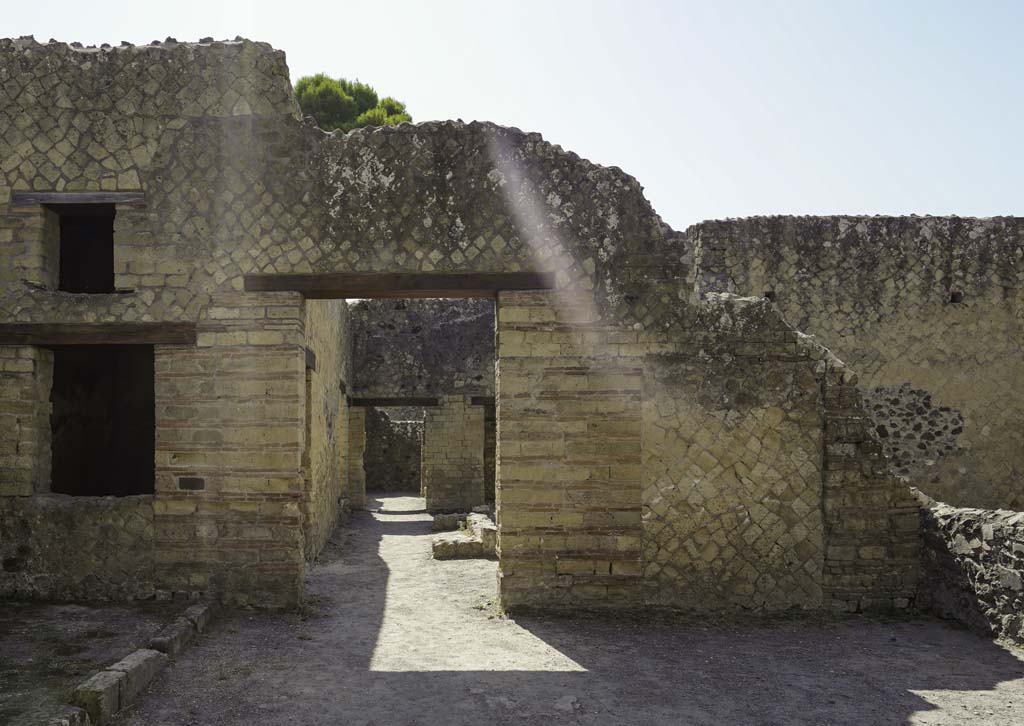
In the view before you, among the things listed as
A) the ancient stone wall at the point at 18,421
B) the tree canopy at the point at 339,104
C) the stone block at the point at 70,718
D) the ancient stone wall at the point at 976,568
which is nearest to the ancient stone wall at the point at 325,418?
the ancient stone wall at the point at 18,421

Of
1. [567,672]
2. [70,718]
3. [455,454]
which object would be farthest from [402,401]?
[70,718]

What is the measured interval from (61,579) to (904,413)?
9.81 meters

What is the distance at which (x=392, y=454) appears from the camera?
20953 millimetres

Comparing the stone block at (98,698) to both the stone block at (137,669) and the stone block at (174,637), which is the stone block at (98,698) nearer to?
the stone block at (137,669)

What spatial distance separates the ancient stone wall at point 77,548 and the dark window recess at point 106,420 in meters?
2.00

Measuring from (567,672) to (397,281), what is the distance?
3.27 m

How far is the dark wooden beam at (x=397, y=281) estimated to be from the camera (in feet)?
21.0

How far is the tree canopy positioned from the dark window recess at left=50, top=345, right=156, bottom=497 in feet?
52.5

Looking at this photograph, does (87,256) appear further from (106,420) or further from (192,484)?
(192,484)

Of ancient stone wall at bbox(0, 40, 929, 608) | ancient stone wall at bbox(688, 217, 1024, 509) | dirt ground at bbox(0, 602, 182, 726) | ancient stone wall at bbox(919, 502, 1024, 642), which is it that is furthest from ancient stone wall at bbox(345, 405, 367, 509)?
ancient stone wall at bbox(919, 502, 1024, 642)

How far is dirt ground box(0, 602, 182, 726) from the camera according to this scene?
4.06 metres

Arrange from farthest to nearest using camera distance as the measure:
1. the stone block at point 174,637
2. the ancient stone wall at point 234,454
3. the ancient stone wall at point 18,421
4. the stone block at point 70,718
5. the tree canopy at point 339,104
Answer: the tree canopy at point 339,104
the ancient stone wall at point 18,421
the ancient stone wall at point 234,454
the stone block at point 174,637
the stone block at point 70,718

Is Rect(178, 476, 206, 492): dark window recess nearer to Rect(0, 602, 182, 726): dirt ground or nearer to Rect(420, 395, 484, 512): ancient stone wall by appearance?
Rect(0, 602, 182, 726): dirt ground

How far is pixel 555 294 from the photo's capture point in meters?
6.44
